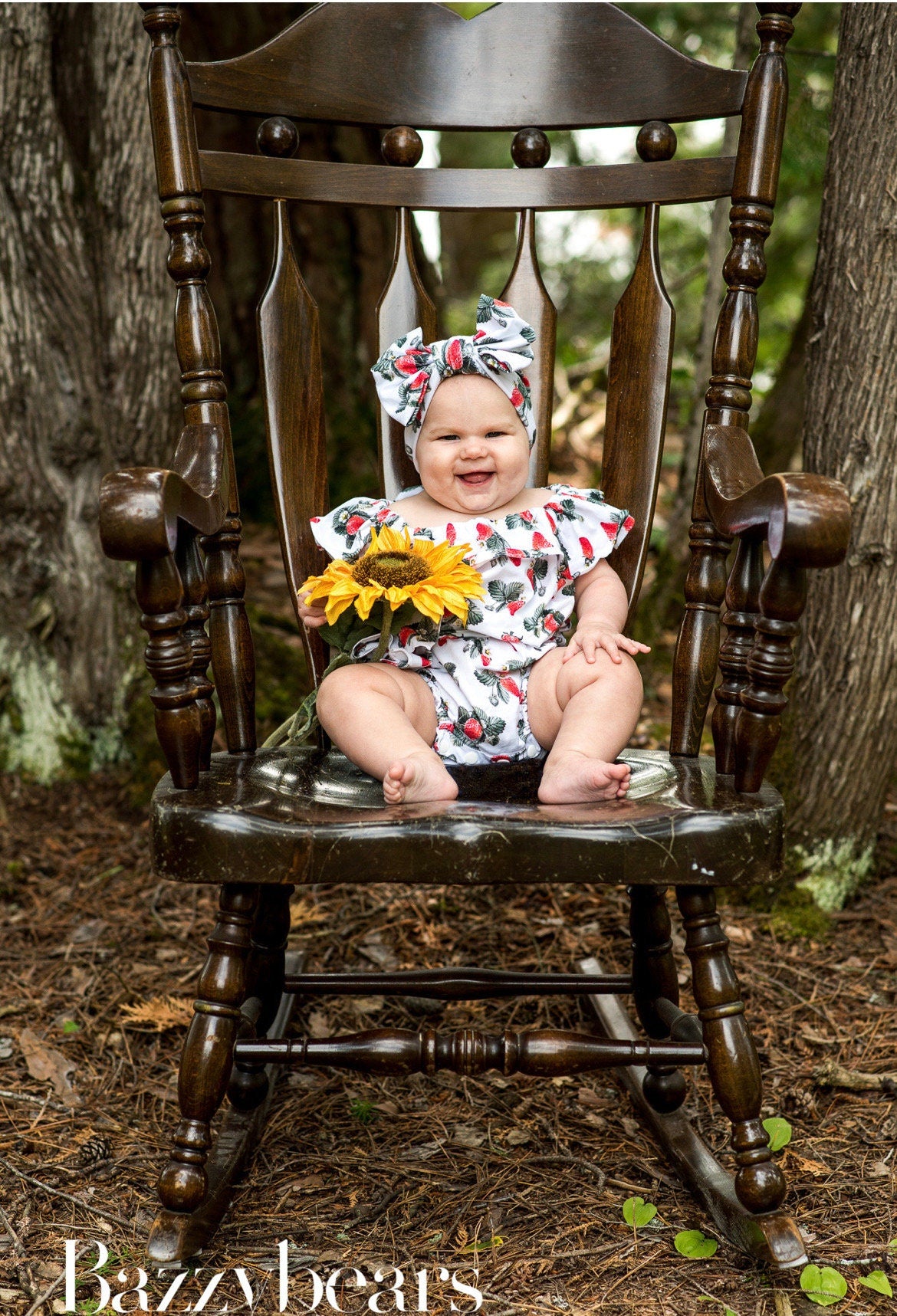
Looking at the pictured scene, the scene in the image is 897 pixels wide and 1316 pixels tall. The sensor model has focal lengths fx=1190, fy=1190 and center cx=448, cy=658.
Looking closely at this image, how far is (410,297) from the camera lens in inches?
76.2

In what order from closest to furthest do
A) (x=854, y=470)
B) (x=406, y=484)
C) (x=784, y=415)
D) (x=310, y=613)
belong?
(x=310, y=613), (x=406, y=484), (x=854, y=470), (x=784, y=415)

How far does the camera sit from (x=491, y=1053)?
1.52 metres

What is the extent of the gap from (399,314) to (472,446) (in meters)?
0.32

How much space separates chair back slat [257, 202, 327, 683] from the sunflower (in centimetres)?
17

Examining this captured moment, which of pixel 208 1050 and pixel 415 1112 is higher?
pixel 208 1050

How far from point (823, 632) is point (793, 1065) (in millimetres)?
775

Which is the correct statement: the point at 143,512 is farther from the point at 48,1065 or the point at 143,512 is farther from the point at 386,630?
the point at 48,1065

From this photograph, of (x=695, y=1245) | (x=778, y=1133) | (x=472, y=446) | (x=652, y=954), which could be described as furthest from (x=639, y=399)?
(x=695, y=1245)

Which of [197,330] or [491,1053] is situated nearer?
[491,1053]

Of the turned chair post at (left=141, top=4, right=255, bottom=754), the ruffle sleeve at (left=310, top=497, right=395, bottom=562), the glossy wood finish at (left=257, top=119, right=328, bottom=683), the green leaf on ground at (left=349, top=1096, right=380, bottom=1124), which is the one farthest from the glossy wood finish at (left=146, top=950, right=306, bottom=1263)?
the ruffle sleeve at (left=310, top=497, right=395, bottom=562)

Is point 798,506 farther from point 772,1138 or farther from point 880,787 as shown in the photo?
point 880,787

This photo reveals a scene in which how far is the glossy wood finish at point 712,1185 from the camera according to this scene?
4.72ft

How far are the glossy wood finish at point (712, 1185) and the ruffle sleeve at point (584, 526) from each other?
0.80 meters

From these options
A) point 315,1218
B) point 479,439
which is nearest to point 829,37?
point 479,439
